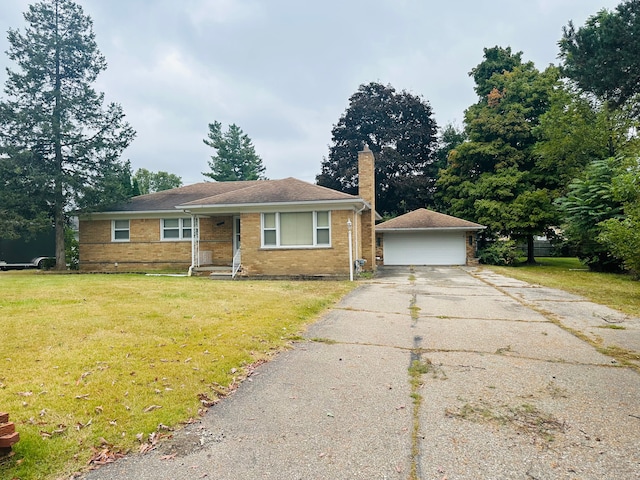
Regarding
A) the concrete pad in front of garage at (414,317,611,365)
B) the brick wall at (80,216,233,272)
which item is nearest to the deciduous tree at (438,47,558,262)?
the brick wall at (80,216,233,272)

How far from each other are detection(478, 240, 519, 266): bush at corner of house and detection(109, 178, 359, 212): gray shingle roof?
43.1 feet

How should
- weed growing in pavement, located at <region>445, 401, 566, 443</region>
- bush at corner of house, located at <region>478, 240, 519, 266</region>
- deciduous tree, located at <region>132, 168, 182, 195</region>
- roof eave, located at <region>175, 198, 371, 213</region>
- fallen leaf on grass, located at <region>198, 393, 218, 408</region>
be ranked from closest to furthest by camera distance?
weed growing in pavement, located at <region>445, 401, 566, 443</region> → fallen leaf on grass, located at <region>198, 393, 218, 408</region> → roof eave, located at <region>175, 198, 371, 213</region> → bush at corner of house, located at <region>478, 240, 519, 266</region> → deciduous tree, located at <region>132, 168, 182, 195</region>

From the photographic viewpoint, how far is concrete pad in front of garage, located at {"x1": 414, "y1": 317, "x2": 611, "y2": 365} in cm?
545

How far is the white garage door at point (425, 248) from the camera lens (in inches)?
974

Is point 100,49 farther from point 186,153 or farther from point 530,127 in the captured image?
point 186,153

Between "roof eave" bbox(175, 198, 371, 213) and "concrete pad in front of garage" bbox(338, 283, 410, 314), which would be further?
"roof eave" bbox(175, 198, 371, 213)

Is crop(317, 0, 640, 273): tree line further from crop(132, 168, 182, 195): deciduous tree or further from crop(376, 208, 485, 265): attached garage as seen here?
crop(132, 168, 182, 195): deciduous tree

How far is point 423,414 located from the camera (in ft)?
11.7

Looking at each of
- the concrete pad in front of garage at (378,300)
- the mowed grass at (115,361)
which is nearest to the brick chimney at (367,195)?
the concrete pad in front of garage at (378,300)

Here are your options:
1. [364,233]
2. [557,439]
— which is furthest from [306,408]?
[364,233]

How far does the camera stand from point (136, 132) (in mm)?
20094

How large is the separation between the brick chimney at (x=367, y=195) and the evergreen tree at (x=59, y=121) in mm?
11621

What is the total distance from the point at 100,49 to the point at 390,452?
22943 millimetres

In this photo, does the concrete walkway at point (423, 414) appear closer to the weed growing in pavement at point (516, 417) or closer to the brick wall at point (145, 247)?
the weed growing in pavement at point (516, 417)
